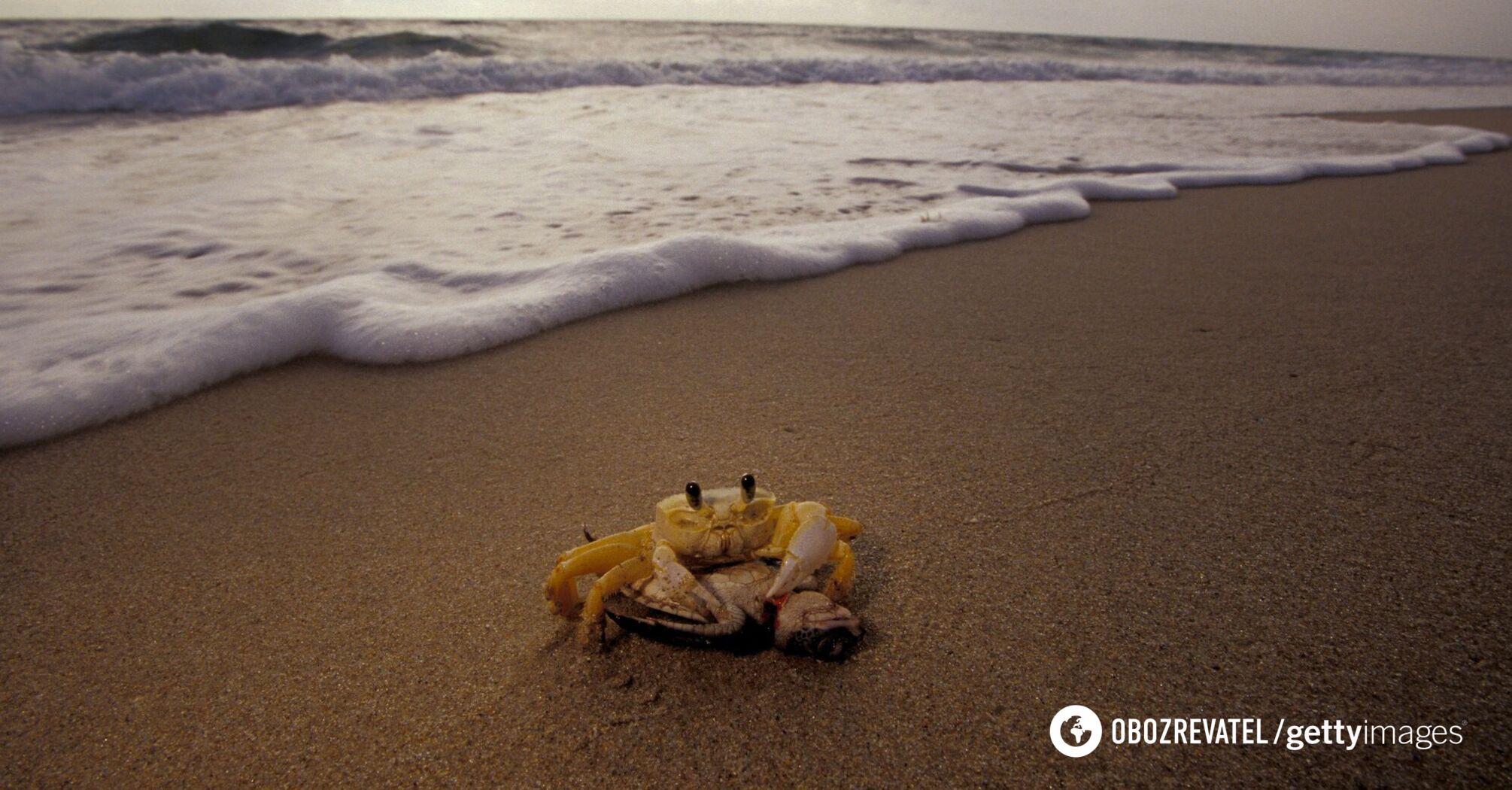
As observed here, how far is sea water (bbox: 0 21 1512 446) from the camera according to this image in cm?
353

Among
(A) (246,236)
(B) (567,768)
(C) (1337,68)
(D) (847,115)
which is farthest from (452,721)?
(C) (1337,68)

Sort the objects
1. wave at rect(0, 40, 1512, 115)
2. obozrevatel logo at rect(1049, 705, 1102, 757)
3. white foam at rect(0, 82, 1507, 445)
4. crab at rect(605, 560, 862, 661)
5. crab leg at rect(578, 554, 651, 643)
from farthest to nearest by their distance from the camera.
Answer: wave at rect(0, 40, 1512, 115) < white foam at rect(0, 82, 1507, 445) < crab leg at rect(578, 554, 651, 643) < crab at rect(605, 560, 862, 661) < obozrevatel logo at rect(1049, 705, 1102, 757)

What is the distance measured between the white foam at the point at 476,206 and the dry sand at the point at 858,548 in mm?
302

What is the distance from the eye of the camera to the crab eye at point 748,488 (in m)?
1.70

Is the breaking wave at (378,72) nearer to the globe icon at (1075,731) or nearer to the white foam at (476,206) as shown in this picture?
the white foam at (476,206)

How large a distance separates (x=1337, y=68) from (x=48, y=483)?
2555cm

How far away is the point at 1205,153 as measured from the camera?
7.46 metres

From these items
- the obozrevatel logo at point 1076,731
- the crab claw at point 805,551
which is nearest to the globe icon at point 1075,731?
the obozrevatel logo at point 1076,731

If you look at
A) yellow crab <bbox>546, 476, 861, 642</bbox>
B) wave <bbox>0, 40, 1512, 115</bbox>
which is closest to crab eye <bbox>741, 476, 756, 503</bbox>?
yellow crab <bbox>546, 476, 861, 642</bbox>

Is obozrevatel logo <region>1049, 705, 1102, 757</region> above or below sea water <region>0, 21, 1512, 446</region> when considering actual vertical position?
below

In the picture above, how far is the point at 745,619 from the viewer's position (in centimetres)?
166

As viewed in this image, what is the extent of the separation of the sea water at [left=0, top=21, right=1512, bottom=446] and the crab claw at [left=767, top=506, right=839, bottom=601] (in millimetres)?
2171

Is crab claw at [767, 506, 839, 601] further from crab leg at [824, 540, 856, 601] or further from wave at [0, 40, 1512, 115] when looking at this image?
wave at [0, 40, 1512, 115]

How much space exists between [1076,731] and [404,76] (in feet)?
40.6
